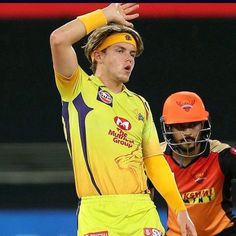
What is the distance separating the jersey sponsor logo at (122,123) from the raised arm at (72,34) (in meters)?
0.24

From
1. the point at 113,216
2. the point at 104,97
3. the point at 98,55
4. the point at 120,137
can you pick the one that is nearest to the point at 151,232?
the point at 113,216

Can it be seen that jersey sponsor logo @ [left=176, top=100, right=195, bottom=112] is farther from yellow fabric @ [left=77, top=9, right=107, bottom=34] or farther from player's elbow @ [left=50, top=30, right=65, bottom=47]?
player's elbow @ [left=50, top=30, right=65, bottom=47]

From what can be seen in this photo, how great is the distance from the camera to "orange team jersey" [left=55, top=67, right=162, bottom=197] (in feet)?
11.1

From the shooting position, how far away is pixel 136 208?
11.2 feet

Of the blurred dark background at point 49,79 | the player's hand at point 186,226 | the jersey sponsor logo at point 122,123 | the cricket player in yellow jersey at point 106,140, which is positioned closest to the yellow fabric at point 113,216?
the cricket player in yellow jersey at point 106,140

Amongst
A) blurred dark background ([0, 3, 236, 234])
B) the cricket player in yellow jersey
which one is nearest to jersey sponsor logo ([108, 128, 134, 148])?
the cricket player in yellow jersey

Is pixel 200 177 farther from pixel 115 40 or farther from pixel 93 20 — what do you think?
pixel 93 20

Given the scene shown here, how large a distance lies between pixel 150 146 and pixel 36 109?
1678 millimetres

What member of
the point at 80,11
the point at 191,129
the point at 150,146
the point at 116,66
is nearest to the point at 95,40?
the point at 116,66

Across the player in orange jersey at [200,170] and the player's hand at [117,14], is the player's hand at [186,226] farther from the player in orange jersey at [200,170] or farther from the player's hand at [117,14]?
the player's hand at [117,14]

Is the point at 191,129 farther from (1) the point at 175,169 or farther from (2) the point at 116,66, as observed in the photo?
(2) the point at 116,66

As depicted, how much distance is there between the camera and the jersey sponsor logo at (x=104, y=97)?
347 cm

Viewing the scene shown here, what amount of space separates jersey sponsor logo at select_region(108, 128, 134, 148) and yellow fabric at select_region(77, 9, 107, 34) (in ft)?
1.23

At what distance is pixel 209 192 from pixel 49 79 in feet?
4.62
